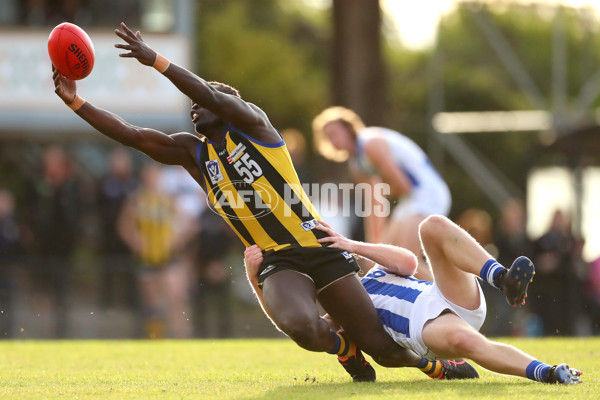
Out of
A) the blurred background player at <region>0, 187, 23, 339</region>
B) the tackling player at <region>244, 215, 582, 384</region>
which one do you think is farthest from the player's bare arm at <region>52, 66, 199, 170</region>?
the blurred background player at <region>0, 187, 23, 339</region>

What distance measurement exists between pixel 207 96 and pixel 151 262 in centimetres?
718

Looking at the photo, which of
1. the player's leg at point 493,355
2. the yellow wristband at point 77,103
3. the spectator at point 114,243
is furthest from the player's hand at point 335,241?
the spectator at point 114,243

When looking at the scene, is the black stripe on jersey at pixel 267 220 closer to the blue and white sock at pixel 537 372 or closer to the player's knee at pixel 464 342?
the player's knee at pixel 464 342

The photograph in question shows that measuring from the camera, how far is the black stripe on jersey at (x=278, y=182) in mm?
6316

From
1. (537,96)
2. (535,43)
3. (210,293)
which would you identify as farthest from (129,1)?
(535,43)

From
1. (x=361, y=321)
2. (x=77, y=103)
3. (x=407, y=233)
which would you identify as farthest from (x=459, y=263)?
(x=407, y=233)

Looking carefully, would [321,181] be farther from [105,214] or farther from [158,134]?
[158,134]

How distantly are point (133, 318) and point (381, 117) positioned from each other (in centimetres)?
596

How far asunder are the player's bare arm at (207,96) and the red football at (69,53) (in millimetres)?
520

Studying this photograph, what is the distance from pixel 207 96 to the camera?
5.89 m

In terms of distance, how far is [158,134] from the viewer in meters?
6.53

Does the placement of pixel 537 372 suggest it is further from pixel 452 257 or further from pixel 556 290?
pixel 556 290

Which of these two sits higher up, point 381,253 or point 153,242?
point 381,253

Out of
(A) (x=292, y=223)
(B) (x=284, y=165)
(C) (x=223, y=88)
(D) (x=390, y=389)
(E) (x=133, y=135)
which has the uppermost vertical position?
(C) (x=223, y=88)
